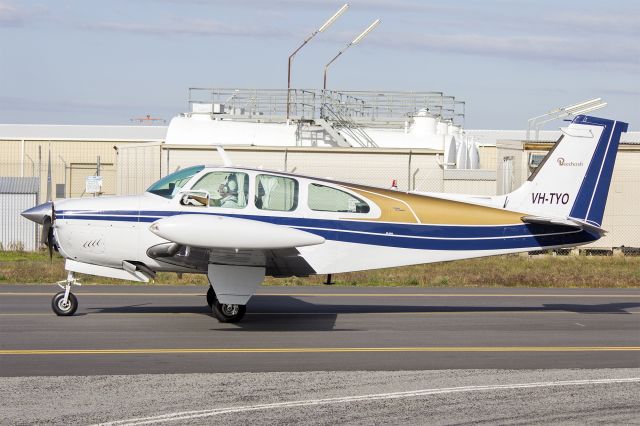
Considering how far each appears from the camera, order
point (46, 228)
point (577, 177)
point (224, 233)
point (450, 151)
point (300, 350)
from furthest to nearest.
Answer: point (450, 151), point (577, 177), point (46, 228), point (224, 233), point (300, 350)

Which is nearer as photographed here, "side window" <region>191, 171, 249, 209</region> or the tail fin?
"side window" <region>191, 171, 249, 209</region>

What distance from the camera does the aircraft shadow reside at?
13.8 m

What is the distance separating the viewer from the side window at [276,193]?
44.8ft

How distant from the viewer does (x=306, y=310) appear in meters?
15.5

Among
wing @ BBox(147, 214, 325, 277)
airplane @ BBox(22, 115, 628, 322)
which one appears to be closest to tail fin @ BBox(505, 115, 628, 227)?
airplane @ BBox(22, 115, 628, 322)

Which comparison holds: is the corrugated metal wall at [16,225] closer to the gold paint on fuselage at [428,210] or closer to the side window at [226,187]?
the side window at [226,187]

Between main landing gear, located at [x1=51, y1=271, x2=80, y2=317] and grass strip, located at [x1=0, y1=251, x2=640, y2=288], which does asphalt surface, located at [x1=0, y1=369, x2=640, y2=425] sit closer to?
main landing gear, located at [x1=51, y1=271, x2=80, y2=317]

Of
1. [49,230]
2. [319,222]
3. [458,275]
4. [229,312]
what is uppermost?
[319,222]

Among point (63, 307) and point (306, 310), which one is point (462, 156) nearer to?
point (306, 310)

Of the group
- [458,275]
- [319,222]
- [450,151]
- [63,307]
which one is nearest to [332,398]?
[319,222]

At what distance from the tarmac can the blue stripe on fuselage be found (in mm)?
1150

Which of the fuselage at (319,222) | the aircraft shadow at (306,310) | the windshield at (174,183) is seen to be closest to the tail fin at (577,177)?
the fuselage at (319,222)

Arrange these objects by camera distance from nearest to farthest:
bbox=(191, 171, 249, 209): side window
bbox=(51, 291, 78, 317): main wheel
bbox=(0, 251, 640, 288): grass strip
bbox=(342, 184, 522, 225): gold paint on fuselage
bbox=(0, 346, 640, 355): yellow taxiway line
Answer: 1. bbox=(0, 346, 640, 355): yellow taxiway line
2. bbox=(191, 171, 249, 209): side window
3. bbox=(51, 291, 78, 317): main wheel
4. bbox=(342, 184, 522, 225): gold paint on fuselage
5. bbox=(0, 251, 640, 288): grass strip

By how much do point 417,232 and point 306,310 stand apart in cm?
236
